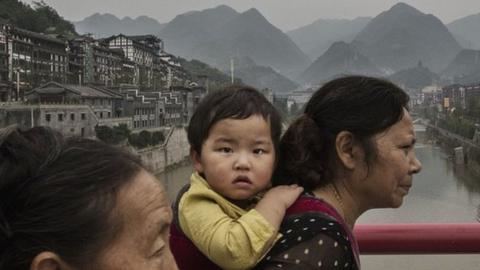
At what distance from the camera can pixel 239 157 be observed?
2.51 feet

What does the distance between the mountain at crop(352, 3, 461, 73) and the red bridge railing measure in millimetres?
93005

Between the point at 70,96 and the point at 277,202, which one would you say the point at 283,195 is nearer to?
the point at 277,202

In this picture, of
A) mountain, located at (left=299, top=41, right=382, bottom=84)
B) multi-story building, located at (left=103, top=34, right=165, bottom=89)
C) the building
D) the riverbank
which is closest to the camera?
the building

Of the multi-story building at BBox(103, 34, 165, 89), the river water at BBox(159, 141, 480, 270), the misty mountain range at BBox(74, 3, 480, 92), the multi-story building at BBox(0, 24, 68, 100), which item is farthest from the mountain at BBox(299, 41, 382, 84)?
the multi-story building at BBox(0, 24, 68, 100)

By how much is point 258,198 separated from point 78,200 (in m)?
0.36

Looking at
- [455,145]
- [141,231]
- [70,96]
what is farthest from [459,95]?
[141,231]

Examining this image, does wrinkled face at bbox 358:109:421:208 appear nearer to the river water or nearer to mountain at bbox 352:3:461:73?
the river water

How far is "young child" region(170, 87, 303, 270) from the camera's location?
2.20 ft

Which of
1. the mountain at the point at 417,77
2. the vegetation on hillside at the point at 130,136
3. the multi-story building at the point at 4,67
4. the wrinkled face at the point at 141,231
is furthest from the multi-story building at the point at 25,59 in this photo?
the mountain at the point at 417,77

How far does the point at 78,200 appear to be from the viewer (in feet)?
1.46

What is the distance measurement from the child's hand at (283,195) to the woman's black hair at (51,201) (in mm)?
279

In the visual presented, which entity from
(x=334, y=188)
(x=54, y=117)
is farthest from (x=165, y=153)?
(x=334, y=188)

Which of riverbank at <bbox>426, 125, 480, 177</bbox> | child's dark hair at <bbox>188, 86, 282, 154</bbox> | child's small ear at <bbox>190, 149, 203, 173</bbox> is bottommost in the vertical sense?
riverbank at <bbox>426, 125, 480, 177</bbox>

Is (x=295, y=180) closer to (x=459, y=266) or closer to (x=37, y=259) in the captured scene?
(x=37, y=259)
